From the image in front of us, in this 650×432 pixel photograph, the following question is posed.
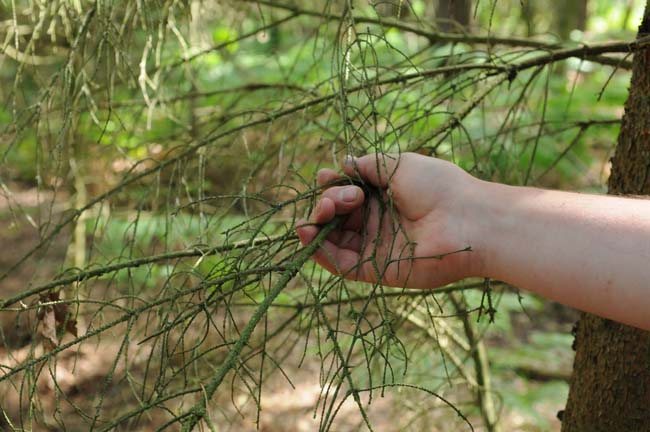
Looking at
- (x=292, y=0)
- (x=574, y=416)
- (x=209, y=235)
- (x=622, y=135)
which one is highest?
(x=292, y=0)

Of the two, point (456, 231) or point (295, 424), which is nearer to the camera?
point (456, 231)

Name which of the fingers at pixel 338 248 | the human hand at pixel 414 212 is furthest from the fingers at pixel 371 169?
the fingers at pixel 338 248

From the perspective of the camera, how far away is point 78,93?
5.69 feet

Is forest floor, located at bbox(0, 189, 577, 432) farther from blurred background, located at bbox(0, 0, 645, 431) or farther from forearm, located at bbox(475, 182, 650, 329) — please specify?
forearm, located at bbox(475, 182, 650, 329)

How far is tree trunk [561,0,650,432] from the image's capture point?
1655 millimetres

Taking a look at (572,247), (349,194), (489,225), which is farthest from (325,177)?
(572,247)

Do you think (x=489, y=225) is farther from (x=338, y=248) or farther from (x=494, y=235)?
(x=338, y=248)

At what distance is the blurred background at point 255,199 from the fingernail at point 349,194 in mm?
70

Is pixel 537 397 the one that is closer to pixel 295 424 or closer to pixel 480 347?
pixel 480 347

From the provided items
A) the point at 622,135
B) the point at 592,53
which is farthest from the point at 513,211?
the point at 592,53

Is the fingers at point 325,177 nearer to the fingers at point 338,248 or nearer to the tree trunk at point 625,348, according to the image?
the fingers at point 338,248

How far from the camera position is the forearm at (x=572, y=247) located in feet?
4.01

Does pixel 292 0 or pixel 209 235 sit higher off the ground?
pixel 292 0

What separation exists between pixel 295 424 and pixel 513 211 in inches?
128
